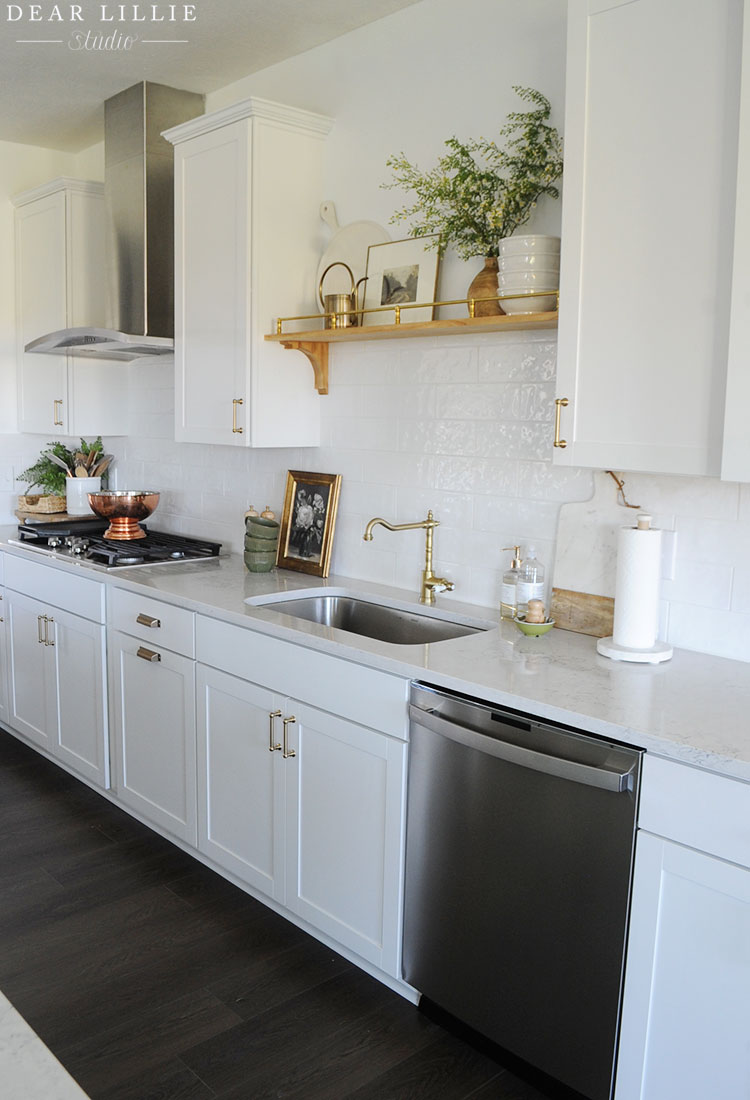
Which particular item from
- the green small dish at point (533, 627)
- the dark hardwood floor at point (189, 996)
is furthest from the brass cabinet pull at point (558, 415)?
the dark hardwood floor at point (189, 996)

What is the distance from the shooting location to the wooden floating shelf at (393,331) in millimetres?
2352

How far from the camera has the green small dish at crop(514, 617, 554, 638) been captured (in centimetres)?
240

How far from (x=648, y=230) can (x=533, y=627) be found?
98 cm

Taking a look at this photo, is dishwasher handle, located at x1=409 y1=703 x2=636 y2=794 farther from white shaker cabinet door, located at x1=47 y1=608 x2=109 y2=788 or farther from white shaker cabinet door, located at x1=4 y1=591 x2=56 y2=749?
white shaker cabinet door, located at x1=4 y1=591 x2=56 y2=749

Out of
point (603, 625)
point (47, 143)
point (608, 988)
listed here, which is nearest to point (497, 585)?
point (603, 625)

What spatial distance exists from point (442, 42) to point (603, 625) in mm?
1769

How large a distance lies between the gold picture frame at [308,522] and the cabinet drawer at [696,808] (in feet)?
5.63

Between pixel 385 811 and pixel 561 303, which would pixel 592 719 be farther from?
pixel 561 303

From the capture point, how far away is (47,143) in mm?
4559

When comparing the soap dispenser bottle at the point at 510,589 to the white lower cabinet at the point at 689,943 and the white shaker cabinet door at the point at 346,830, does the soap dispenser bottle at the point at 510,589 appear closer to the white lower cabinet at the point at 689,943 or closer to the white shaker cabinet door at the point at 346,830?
the white shaker cabinet door at the point at 346,830

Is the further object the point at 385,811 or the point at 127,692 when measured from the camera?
the point at 127,692

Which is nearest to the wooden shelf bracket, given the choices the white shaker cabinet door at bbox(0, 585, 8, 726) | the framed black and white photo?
the framed black and white photo

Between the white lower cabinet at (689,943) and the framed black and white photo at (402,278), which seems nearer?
the white lower cabinet at (689,943)

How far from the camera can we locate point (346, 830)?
7.81ft
